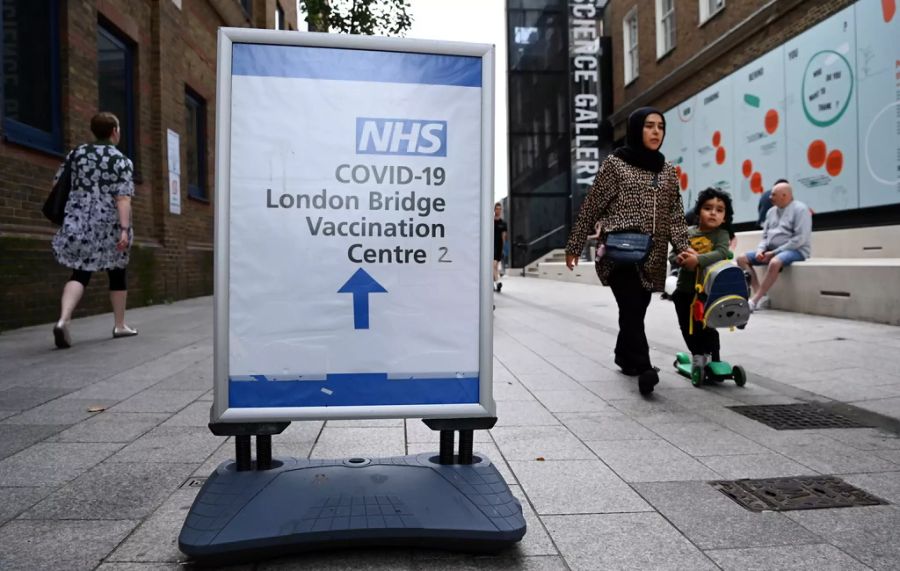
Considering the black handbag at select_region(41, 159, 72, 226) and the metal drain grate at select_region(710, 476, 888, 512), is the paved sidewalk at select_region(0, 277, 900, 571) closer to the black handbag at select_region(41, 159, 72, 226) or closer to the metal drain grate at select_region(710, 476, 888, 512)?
the metal drain grate at select_region(710, 476, 888, 512)

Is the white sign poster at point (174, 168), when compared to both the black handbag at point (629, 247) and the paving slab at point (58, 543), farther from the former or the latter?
the paving slab at point (58, 543)

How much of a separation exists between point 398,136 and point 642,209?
2.78 metres

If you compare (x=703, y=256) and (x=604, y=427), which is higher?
(x=703, y=256)

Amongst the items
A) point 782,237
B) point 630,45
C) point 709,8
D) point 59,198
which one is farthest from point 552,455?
point 630,45

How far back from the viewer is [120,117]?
412 inches

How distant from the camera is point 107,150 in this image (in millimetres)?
6555

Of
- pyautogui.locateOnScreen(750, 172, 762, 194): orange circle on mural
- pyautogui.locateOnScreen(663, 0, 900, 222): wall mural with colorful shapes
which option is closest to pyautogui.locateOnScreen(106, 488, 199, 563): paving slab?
pyautogui.locateOnScreen(663, 0, 900, 222): wall mural with colorful shapes

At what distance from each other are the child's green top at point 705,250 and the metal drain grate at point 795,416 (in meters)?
0.98

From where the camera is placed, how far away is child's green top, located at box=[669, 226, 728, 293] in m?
4.91

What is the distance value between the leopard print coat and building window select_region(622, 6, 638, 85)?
18366mm

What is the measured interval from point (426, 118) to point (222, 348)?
1041 mm

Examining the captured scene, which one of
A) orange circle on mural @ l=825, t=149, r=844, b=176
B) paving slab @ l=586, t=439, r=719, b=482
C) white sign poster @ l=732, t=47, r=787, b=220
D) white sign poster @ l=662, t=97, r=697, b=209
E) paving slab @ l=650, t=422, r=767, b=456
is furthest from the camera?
white sign poster @ l=662, t=97, r=697, b=209

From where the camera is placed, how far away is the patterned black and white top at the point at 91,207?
21.1 ft

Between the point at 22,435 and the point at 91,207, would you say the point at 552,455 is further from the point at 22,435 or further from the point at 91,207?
the point at 91,207
